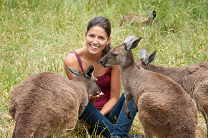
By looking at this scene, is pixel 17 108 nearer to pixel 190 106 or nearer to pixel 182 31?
pixel 190 106

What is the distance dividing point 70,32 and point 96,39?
3573 mm

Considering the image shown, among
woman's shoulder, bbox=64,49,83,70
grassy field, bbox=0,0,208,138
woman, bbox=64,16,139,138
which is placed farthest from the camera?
grassy field, bbox=0,0,208,138

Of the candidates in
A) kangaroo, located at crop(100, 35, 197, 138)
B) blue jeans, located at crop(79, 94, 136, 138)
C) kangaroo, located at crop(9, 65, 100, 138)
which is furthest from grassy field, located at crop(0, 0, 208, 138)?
kangaroo, located at crop(9, 65, 100, 138)

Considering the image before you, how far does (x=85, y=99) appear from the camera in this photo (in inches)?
157

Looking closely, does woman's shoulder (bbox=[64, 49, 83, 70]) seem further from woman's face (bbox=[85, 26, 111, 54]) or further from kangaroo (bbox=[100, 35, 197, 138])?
kangaroo (bbox=[100, 35, 197, 138])

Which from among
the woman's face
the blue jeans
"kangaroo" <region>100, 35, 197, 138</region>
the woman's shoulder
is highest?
the woman's face

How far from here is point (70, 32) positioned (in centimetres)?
797

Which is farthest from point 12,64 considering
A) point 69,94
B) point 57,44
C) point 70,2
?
point 70,2

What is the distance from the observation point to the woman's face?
4613 millimetres

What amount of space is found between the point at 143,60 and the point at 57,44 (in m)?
3.45

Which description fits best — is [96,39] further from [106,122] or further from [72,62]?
[106,122]

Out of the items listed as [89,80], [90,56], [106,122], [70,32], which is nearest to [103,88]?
[90,56]

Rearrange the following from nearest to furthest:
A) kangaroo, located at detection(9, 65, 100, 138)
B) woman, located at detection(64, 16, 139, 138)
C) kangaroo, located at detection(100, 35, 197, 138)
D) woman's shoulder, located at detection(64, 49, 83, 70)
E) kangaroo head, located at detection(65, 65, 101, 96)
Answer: kangaroo, located at detection(9, 65, 100, 138) < kangaroo, located at detection(100, 35, 197, 138) < woman, located at detection(64, 16, 139, 138) < kangaroo head, located at detection(65, 65, 101, 96) < woman's shoulder, located at detection(64, 49, 83, 70)

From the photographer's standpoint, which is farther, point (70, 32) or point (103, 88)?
point (70, 32)
